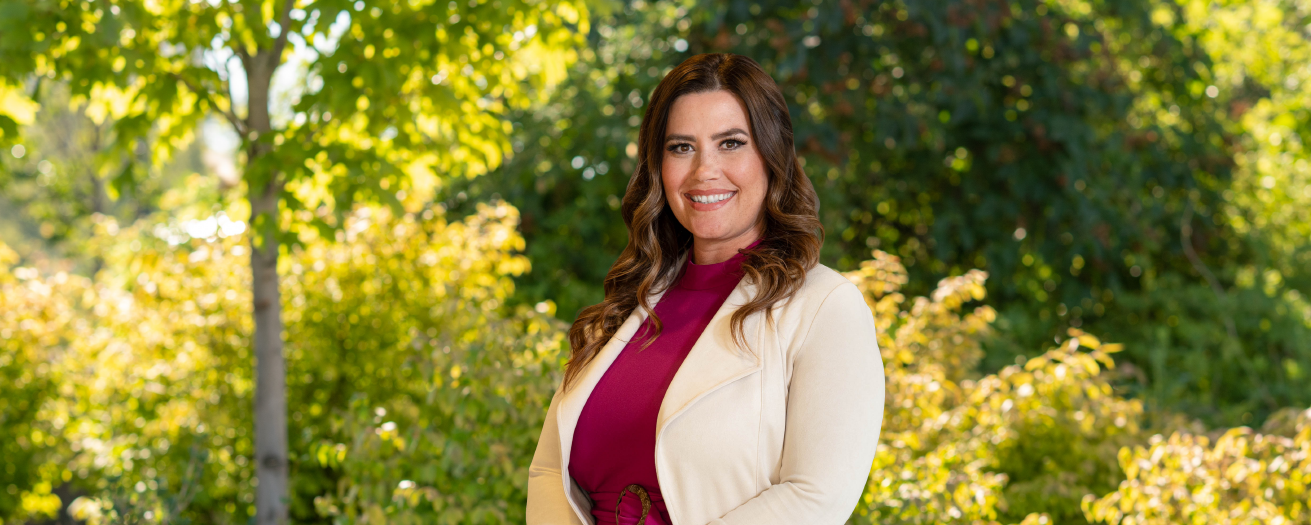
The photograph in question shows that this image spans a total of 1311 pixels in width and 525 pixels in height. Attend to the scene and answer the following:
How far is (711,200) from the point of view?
167 centimetres

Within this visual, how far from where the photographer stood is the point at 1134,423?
12.6 ft

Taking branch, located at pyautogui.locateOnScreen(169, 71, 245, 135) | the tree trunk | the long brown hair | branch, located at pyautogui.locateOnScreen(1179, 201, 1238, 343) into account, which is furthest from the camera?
branch, located at pyautogui.locateOnScreen(1179, 201, 1238, 343)

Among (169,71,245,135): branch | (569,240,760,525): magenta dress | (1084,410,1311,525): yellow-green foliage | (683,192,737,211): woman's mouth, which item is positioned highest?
(169,71,245,135): branch

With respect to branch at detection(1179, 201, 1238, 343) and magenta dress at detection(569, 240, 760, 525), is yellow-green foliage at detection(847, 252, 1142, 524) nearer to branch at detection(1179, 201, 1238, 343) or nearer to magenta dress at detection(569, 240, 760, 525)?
magenta dress at detection(569, 240, 760, 525)

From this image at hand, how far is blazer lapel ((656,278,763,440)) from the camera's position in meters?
1.48

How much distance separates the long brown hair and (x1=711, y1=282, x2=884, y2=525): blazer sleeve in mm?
123

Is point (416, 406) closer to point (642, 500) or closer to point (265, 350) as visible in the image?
point (265, 350)

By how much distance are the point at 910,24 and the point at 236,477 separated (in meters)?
4.87

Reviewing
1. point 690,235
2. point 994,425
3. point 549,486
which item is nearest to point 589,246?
point 994,425

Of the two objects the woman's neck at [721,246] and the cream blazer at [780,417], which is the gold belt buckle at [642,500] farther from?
the woman's neck at [721,246]

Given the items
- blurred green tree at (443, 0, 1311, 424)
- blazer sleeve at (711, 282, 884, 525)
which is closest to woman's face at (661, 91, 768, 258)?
blazer sleeve at (711, 282, 884, 525)

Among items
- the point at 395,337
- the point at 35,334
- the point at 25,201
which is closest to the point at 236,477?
the point at 395,337

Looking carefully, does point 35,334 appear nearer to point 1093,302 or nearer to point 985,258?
point 985,258

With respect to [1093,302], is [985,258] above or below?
above
